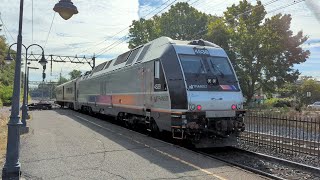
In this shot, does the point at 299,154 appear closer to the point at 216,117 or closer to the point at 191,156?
the point at 216,117

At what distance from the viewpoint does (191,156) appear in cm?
1080

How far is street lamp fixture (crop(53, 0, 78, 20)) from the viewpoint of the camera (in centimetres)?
750

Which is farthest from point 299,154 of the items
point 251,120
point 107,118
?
point 107,118

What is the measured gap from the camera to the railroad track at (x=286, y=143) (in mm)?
11625

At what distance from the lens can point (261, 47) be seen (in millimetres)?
38125

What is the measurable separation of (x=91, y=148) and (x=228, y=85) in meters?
4.91

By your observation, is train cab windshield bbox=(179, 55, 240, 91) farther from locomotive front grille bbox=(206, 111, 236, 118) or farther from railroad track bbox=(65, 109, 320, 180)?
railroad track bbox=(65, 109, 320, 180)

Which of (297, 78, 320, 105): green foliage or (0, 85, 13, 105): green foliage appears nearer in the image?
(0, 85, 13, 105): green foliage

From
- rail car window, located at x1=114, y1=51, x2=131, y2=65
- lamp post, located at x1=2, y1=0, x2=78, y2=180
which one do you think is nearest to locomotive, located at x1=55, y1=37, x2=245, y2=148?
rail car window, located at x1=114, y1=51, x2=131, y2=65

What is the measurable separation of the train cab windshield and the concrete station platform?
215cm

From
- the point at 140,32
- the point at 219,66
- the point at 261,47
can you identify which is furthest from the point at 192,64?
the point at 140,32

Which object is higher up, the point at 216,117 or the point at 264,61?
the point at 264,61

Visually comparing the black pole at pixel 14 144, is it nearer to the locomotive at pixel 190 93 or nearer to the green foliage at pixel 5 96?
the locomotive at pixel 190 93

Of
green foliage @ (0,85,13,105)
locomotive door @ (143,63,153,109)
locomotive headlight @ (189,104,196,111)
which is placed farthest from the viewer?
green foliage @ (0,85,13,105)
